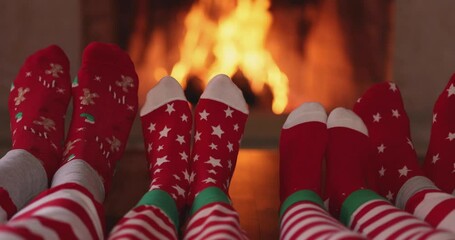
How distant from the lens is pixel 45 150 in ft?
3.47

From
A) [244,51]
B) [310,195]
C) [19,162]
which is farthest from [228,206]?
[244,51]

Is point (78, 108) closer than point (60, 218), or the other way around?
point (60, 218)

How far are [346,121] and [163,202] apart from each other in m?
0.44

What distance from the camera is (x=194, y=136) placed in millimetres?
1172

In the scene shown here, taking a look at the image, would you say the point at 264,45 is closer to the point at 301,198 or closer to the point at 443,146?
the point at 443,146

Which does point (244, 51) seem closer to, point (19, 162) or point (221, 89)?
point (221, 89)

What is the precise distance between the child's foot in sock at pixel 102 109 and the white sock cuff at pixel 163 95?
0.05 m

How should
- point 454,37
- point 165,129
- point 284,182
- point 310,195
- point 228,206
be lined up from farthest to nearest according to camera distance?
point 454,37 → point 165,129 → point 284,182 → point 310,195 → point 228,206

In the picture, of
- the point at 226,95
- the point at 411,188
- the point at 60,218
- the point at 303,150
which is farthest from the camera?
the point at 226,95

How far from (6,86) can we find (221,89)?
96 cm

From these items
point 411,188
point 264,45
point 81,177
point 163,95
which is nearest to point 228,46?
point 264,45

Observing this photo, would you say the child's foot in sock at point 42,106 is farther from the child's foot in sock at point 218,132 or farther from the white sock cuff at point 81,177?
the child's foot in sock at point 218,132

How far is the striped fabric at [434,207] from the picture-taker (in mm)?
800

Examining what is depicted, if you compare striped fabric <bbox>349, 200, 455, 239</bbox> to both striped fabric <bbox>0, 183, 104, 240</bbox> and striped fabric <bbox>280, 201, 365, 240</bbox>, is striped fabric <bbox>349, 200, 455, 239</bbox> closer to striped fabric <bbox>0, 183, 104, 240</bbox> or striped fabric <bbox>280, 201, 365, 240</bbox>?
striped fabric <bbox>280, 201, 365, 240</bbox>
